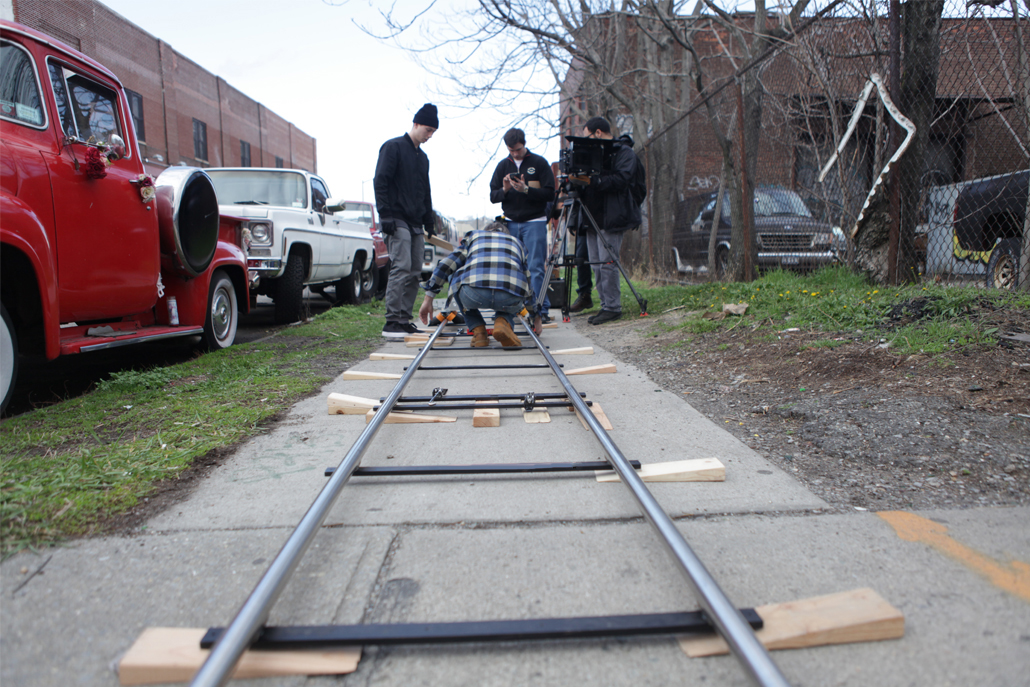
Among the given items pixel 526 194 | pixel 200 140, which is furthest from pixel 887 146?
pixel 200 140

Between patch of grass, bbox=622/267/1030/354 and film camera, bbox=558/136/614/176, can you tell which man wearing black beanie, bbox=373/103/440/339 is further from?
patch of grass, bbox=622/267/1030/354

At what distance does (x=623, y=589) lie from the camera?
5.50 ft

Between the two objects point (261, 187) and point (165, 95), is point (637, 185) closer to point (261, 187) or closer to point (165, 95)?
point (261, 187)

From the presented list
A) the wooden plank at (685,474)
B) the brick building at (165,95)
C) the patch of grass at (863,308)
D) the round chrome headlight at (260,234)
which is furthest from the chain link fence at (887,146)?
the brick building at (165,95)

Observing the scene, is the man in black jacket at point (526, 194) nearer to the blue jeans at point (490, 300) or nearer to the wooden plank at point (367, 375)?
the blue jeans at point (490, 300)

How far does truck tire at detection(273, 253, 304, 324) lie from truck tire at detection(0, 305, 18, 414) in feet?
15.9

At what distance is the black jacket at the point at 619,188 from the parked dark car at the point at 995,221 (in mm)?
3023

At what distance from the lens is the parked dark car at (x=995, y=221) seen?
5770 mm

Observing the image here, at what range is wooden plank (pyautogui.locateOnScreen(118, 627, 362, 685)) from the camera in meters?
1.34

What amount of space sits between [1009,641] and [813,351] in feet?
10.0

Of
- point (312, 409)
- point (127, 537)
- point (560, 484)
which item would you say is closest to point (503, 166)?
point (312, 409)

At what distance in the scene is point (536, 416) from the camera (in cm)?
335

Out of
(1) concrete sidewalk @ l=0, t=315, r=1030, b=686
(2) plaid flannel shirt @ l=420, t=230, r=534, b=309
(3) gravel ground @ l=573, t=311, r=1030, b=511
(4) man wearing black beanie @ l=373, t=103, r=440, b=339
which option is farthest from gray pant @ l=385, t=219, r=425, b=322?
(1) concrete sidewalk @ l=0, t=315, r=1030, b=686

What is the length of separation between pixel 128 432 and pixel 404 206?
11.7ft
